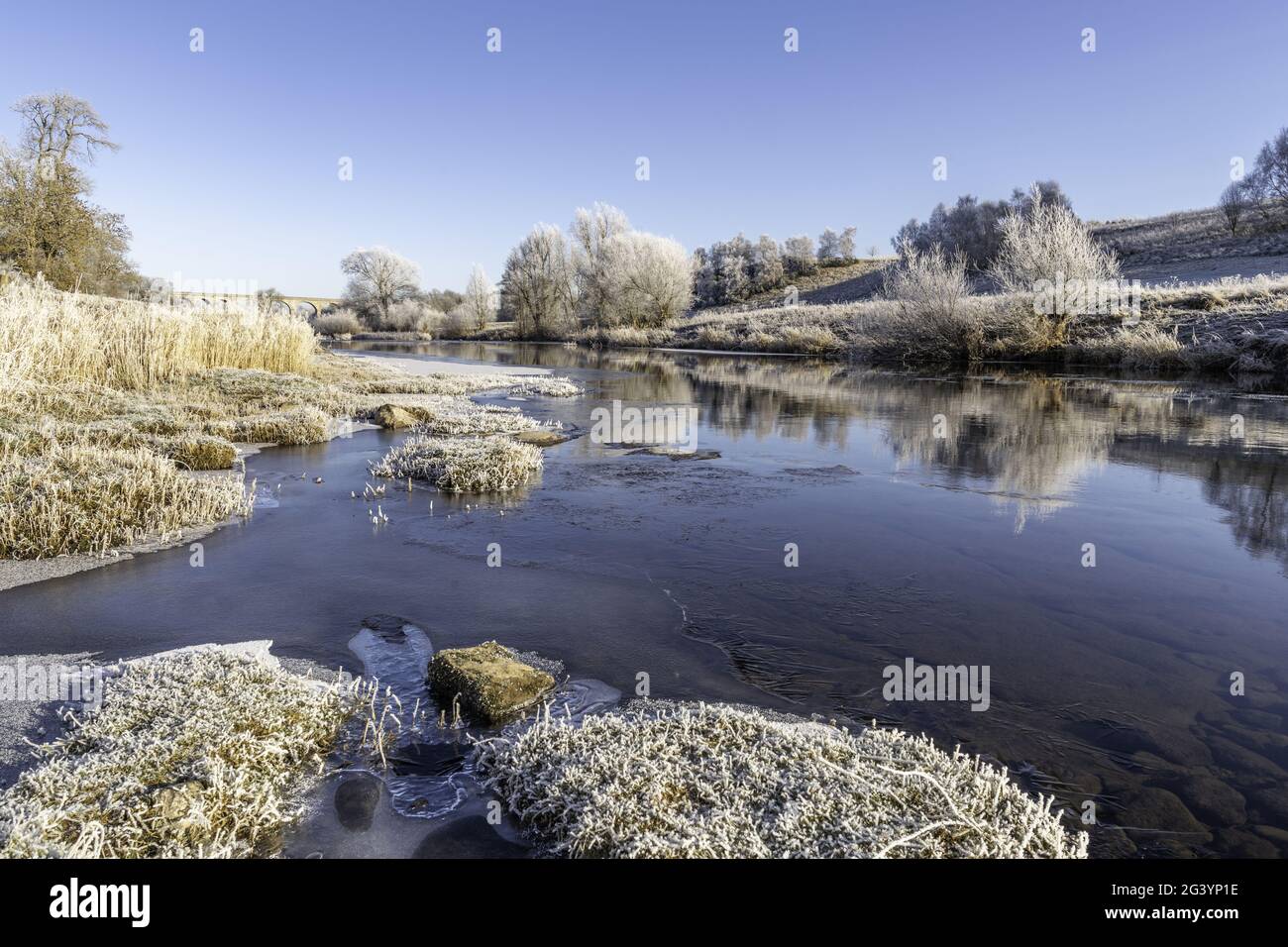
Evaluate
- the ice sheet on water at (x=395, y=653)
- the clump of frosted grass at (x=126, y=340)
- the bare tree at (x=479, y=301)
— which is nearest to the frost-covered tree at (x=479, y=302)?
the bare tree at (x=479, y=301)

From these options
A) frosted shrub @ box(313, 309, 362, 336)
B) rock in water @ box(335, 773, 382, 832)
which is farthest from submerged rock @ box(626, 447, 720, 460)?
frosted shrub @ box(313, 309, 362, 336)

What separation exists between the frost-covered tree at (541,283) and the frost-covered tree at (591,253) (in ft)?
3.59

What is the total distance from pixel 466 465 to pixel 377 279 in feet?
264

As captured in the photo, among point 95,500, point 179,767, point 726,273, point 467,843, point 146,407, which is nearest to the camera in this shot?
point 467,843

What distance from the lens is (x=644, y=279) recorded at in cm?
5819

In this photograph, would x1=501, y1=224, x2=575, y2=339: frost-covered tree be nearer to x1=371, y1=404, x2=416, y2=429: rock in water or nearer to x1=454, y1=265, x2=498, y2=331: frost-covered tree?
x1=454, y1=265, x2=498, y2=331: frost-covered tree

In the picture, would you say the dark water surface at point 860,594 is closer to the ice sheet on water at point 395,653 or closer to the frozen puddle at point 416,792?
the ice sheet on water at point 395,653

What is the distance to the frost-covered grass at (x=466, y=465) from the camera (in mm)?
9867

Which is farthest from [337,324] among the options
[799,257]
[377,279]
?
[799,257]

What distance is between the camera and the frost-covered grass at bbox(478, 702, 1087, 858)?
2.89 metres

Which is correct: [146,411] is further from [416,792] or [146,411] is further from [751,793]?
[751,793]
